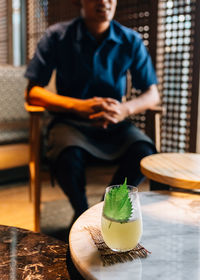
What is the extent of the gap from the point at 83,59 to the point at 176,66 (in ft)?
4.70

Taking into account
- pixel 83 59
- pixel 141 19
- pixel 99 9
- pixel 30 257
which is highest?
pixel 141 19

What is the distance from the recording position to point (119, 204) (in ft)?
2.49

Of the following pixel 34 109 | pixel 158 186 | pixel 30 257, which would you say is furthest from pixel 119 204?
pixel 34 109

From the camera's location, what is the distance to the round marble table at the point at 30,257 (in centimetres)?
89

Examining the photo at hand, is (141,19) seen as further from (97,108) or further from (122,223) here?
(122,223)

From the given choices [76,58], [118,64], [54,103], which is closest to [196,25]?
[118,64]

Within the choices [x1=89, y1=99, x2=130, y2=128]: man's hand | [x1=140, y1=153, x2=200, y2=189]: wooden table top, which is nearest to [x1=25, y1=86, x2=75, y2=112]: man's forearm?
[x1=89, y1=99, x2=130, y2=128]: man's hand

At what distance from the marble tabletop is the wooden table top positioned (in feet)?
0.22

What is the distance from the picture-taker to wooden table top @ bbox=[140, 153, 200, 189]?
4.17ft

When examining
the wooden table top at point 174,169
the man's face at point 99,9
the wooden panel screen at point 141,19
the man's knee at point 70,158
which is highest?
the wooden panel screen at point 141,19

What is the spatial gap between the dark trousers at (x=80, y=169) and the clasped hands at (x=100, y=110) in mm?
188

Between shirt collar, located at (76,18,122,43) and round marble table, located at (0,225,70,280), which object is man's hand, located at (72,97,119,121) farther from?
round marble table, located at (0,225,70,280)

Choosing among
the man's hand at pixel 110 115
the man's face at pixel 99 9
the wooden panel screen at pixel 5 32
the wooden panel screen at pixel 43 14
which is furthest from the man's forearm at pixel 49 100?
the wooden panel screen at pixel 5 32

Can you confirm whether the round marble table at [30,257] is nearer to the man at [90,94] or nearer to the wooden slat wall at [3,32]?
the man at [90,94]
